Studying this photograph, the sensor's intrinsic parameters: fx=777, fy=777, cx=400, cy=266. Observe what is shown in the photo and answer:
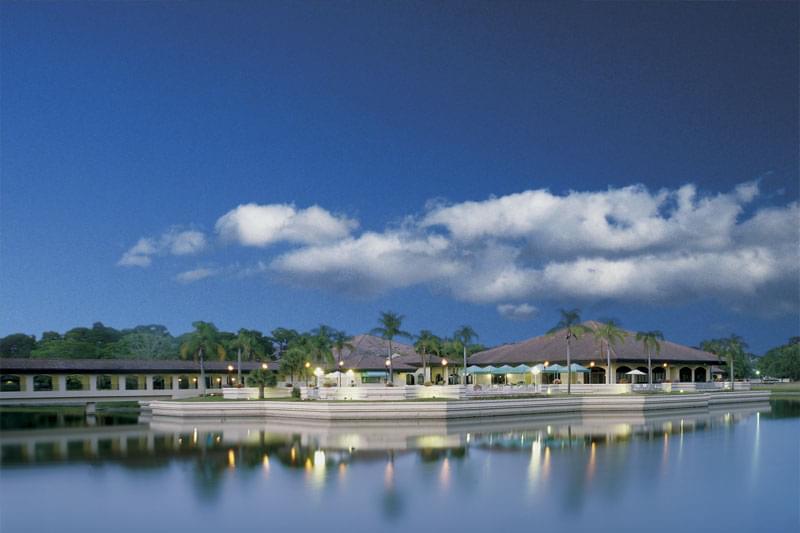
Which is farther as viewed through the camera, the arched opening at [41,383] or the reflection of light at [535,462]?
the arched opening at [41,383]

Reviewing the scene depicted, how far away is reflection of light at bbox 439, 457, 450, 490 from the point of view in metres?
24.8

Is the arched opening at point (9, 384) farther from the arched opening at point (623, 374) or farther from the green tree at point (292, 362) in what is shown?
the arched opening at point (623, 374)

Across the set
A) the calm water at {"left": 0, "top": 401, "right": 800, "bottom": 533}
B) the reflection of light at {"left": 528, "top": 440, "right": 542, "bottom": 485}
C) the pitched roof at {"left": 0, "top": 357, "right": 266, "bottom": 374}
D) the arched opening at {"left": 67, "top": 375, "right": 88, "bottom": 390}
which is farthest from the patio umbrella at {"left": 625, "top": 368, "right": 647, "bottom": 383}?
the arched opening at {"left": 67, "top": 375, "right": 88, "bottom": 390}

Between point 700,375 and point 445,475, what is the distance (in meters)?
62.3

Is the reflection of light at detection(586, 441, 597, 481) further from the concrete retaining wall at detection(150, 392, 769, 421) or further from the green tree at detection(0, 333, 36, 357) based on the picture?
the green tree at detection(0, 333, 36, 357)

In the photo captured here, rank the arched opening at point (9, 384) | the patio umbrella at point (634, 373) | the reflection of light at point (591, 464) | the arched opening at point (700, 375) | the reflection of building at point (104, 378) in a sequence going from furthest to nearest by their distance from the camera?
the arched opening at point (700, 375) → the arched opening at point (9, 384) → the patio umbrella at point (634, 373) → the reflection of building at point (104, 378) → the reflection of light at point (591, 464)

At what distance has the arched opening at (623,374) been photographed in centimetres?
7269

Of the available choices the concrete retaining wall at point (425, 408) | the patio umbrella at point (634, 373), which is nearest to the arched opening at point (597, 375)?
the patio umbrella at point (634, 373)

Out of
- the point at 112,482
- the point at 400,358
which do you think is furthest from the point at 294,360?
the point at 112,482

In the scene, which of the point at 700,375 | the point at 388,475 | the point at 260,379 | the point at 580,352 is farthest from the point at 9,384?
the point at 700,375

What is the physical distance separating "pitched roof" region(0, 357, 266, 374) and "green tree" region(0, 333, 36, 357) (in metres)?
42.2

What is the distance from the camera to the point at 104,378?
247ft

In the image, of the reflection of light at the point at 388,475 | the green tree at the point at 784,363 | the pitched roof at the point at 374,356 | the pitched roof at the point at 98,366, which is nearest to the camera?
the reflection of light at the point at 388,475

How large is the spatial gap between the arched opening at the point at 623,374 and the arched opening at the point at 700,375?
10.8 metres
